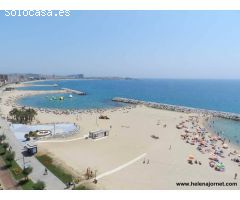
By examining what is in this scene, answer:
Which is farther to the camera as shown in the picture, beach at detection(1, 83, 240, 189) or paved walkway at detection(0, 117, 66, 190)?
beach at detection(1, 83, 240, 189)

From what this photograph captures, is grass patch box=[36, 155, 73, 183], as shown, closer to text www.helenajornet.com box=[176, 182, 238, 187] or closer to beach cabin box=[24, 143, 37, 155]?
beach cabin box=[24, 143, 37, 155]

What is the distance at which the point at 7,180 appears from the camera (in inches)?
891

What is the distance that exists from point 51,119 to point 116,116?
13.7 meters

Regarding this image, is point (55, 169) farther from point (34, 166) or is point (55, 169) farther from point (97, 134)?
point (97, 134)

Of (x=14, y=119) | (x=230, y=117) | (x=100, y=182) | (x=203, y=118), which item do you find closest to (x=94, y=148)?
(x=100, y=182)

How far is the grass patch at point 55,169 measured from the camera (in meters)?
23.6

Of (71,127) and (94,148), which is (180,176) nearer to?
(94,148)

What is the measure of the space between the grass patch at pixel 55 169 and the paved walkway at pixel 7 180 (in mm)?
3531

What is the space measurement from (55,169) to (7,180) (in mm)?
4409

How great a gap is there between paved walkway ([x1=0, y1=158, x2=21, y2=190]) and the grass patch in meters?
3.53

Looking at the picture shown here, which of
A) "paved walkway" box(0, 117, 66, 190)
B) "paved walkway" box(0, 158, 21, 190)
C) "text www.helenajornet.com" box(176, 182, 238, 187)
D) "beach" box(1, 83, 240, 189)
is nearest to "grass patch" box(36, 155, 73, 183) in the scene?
"paved walkway" box(0, 117, 66, 190)

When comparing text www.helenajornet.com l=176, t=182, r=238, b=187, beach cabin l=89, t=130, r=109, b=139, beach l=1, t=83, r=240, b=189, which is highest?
beach cabin l=89, t=130, r=109, b=139

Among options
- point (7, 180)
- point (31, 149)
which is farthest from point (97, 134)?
point (7, 180)

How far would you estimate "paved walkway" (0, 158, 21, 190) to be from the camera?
845 inches
